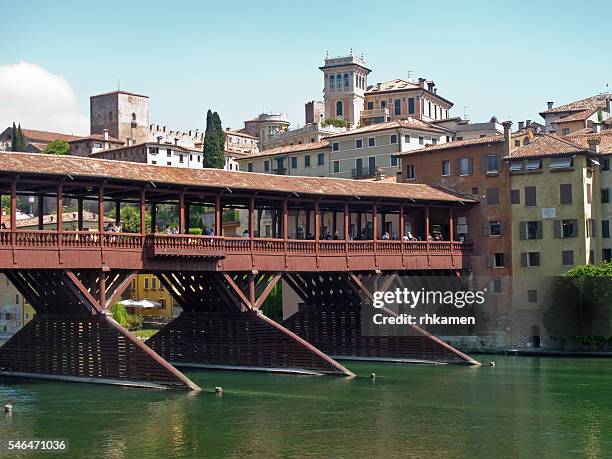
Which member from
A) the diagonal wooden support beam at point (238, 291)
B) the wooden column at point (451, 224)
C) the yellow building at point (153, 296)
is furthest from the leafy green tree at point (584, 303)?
the yellow building at point (153, 296)

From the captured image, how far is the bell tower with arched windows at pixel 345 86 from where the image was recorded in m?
142

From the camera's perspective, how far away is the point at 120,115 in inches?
6388

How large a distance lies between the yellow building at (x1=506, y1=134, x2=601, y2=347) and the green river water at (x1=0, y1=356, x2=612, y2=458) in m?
11.5

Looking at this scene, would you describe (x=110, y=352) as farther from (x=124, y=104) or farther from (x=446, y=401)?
(x=124, y=104)

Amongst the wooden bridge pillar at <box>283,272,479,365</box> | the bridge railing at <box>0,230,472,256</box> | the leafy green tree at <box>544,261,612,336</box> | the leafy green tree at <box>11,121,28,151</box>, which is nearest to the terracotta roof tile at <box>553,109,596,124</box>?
the bridge railing at <box>0,230,472,256</box>

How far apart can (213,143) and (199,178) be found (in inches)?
2419

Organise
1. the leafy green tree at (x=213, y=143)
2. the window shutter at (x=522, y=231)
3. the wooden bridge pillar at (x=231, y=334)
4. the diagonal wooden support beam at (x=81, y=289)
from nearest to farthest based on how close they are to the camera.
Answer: the diagonal wooden support beam at (x=81, y=289) < the wooden bridge pillar at (x=231, y=334) < the window shutter at (x=522, y=231) < the leafy green tree at (x=213, y=143)

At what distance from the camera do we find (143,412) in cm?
3653

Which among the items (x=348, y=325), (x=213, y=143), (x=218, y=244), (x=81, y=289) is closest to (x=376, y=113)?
(x=213, y=143)

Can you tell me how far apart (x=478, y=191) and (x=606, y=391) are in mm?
20497

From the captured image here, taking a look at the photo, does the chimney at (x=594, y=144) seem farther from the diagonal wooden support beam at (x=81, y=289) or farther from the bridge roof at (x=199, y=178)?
the diagonal wooden support beam at (x=81, y=289)

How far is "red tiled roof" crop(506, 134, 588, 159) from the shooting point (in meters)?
59.4

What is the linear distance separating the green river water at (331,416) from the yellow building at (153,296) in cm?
4006

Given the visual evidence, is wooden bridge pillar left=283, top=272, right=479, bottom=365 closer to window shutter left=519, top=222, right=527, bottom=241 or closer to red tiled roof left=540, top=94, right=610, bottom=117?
window shutter left=519, top=222, right=527, bottom=241
